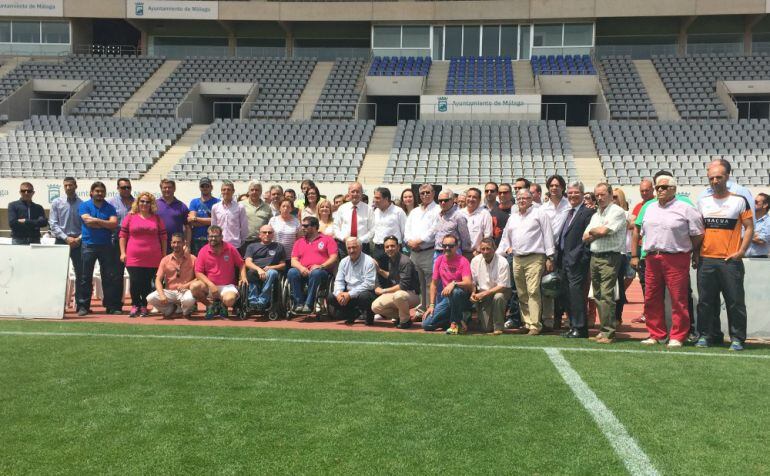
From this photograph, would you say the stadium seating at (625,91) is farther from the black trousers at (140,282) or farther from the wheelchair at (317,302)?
the black trousers at (140,282)

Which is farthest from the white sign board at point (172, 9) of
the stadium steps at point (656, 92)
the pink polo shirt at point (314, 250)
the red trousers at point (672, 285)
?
the red trousers at point (672, 285)

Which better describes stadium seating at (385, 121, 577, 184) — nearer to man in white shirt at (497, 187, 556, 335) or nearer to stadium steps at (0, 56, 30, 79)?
man in white shirt at (497, 187, 556, 335)

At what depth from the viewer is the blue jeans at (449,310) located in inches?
319

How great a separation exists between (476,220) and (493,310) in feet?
4.11

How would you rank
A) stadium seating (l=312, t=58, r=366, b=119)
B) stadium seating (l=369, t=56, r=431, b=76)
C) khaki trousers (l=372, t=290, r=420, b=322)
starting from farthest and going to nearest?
stadium seating (l=369, t=56, r=431, b=76) < stadium seating (l=312, t=58, r=366, b=119) < khaki trousers (l=372, t=290, r=420, b=322)

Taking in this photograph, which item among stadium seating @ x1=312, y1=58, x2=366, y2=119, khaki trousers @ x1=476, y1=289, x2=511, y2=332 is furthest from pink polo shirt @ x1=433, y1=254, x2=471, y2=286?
stadium seating @ x1=312, y1=58, x2=366, y2=119

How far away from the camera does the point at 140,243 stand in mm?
9281

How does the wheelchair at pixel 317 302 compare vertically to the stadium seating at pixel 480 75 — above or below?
below

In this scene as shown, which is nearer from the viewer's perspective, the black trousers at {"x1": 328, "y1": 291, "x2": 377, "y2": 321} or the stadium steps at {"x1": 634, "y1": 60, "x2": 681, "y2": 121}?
the black trousers at {"x1": 328, "y1": 291, "x2": 377, "y2": 321}

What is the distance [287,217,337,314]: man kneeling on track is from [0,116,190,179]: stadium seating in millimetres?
17228

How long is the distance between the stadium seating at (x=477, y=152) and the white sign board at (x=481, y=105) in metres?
0.76

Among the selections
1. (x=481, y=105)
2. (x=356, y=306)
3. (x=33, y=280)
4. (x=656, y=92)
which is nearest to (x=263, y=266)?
(x=356, y=306)

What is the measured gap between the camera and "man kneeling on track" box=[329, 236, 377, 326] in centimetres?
879

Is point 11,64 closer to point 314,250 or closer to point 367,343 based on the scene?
point 314,250
